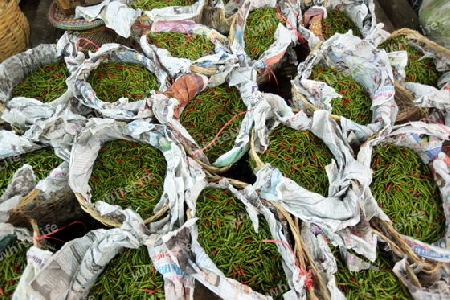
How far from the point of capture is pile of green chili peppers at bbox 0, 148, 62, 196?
184cm

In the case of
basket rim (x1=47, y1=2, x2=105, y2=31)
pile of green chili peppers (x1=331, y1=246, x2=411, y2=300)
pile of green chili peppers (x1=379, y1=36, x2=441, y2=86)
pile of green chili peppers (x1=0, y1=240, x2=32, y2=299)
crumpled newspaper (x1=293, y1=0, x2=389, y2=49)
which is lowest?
pile of green chili peppers (x1=331, y1=246, x2=411, y2=300)

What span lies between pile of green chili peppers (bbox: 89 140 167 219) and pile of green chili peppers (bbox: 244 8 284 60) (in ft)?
3.54

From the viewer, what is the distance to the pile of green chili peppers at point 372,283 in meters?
1.60

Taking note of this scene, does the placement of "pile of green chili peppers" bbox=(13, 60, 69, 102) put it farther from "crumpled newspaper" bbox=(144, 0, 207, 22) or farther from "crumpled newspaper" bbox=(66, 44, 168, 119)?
"crumpled newspaper" bbox=(144, 0, 207, 22)

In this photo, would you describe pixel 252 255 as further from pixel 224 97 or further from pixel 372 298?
pixel 224 97

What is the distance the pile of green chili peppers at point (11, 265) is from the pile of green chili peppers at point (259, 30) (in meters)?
1.83

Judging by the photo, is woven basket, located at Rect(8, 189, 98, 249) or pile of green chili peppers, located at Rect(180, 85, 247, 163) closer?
woven basket, located at Rect(8, 189, 98, 249)

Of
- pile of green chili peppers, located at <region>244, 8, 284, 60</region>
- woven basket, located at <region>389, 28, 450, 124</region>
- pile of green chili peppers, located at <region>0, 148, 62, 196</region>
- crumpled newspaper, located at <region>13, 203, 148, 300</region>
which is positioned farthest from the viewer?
pile of green chili peppers, located at <region>244, 8, 284, 60</region>

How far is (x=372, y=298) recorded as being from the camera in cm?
159

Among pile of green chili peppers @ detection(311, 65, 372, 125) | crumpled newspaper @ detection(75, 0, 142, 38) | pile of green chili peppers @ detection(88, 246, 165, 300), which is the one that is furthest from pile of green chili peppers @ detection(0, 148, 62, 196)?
pile of green chili peppers @ detection(311, 65, 372, 125)

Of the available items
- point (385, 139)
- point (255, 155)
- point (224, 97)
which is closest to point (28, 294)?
point (255, 155)

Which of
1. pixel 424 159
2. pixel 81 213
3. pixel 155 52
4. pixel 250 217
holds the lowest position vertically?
pixel 81 213

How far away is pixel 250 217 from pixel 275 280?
32 centimetres

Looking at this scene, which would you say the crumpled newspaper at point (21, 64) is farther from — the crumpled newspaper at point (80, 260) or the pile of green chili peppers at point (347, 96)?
the pile of green chili peppers at point (347, 96)
